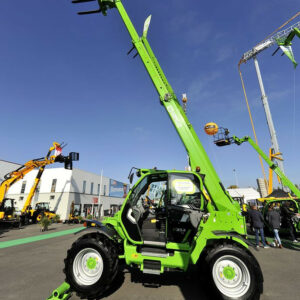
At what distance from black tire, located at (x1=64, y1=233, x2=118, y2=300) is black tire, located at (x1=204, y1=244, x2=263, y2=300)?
1804 mm

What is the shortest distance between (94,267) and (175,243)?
1.72m

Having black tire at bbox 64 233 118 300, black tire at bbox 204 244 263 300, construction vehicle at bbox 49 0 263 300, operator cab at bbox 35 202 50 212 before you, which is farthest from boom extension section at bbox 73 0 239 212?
operator cab at bbox 35 202 50 212

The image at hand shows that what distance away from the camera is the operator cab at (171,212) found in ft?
12.2

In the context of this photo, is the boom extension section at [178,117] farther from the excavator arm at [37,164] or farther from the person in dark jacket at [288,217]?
the excavator arm at [37,164]

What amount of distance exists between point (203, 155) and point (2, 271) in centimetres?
624

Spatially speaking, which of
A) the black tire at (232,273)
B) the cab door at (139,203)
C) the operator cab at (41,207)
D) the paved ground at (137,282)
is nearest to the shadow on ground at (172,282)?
the paved ground at (137,282)

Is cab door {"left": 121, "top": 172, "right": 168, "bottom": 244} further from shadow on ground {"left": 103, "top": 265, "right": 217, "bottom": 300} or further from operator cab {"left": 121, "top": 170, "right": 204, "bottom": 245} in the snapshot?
shadow on ground {"left": 103, "top": 265, "right": 217, "bottom": 300}

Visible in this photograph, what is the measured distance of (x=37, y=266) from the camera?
5.14 metres

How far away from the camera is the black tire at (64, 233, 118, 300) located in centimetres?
333

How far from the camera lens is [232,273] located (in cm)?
327

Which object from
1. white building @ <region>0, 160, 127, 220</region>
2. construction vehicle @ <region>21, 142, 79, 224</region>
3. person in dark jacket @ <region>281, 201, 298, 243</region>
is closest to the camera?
person in dark jacket @ <region>281, 201, 298, 243</region>

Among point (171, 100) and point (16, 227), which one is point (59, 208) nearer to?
point (16, 227)

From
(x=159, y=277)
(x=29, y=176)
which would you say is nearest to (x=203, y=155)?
(x=159, y=277)

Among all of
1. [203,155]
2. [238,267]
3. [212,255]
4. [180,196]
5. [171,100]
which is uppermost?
[171,100]
